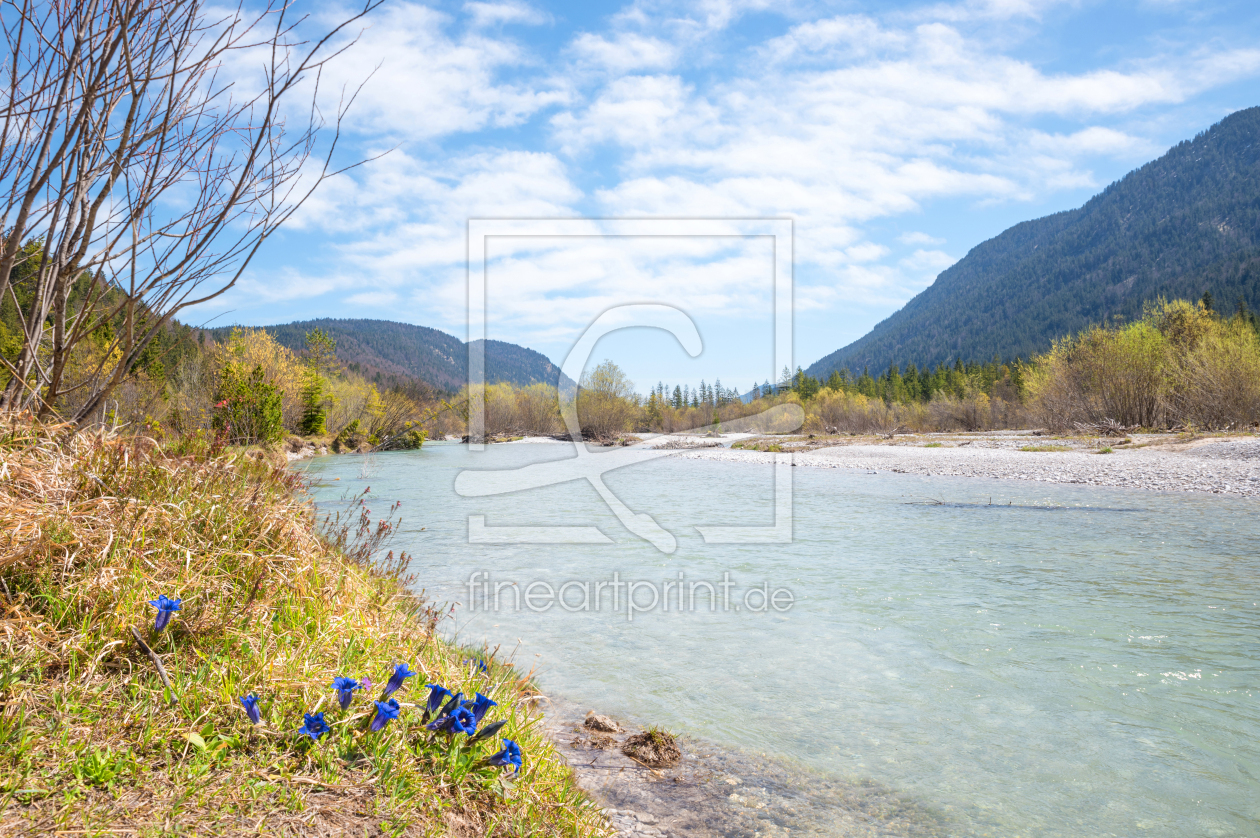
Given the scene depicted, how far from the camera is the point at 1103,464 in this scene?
769 inches

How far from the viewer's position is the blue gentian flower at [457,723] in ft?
7.72

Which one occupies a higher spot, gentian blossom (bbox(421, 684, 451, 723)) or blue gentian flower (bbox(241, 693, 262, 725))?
blue gentian flower (bbox(241, 693, 262, 725))

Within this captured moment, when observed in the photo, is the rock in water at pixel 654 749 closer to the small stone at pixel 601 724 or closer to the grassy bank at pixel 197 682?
the small stone at pixel 601 724

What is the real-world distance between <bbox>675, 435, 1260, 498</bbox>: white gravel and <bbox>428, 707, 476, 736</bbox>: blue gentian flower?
18509 mm

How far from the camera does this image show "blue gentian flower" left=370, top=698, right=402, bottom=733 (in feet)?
7.07

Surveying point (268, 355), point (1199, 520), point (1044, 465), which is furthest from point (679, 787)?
point (268, 355)

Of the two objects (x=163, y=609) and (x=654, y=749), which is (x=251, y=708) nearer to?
(x=163, y=609)

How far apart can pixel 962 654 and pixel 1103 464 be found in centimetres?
1846

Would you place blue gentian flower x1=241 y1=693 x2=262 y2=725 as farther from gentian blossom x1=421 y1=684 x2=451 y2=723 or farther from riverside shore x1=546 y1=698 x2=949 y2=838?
riverside shore x1=546 y1=698 x2=949 y2=838

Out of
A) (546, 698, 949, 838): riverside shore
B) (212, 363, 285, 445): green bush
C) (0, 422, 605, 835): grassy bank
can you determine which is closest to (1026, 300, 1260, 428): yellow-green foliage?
(546, 698, 949, 838): riverside shore

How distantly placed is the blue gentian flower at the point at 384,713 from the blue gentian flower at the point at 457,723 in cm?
23

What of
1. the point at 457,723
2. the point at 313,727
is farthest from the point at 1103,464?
the point at 313,727

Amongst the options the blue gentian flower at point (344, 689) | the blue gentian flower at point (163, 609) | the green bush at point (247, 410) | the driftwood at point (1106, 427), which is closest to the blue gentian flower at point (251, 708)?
the blue gentian flower at point (344, 689)

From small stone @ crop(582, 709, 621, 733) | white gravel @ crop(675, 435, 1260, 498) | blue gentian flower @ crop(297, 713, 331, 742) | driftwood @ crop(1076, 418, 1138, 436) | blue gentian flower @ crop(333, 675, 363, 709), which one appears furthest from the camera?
driftwood @ crop(1076, 418, 1138, 436)
